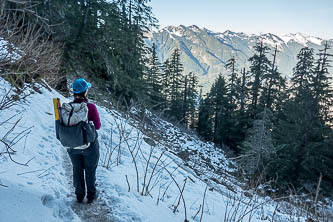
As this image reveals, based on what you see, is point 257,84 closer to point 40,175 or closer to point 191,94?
point 191,94

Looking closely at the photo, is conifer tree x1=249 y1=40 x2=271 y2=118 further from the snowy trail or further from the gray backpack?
the gray backpack

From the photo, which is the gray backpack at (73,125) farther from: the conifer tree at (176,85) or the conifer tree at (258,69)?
the conifer tree at (176,85)

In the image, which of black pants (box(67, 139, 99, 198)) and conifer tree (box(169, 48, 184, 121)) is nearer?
black pants (box(67, 139, 99, 198))

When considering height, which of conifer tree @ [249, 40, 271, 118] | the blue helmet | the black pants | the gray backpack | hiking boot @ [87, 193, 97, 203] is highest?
conifer tree @ [249, 40, 271, 118]

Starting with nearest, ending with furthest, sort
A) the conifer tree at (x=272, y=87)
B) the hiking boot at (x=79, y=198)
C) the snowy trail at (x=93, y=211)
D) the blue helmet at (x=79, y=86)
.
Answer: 1. the blue helmet at (x=79, y=86)
2. the snowy trail at (x=93, y=211)
3. the hiking boot at (x=79, y=198)
4. the conifer tree at (x=272, y=87)

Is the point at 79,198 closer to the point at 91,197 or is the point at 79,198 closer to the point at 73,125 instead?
the point at 91,197

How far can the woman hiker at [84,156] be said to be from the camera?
8.70ft

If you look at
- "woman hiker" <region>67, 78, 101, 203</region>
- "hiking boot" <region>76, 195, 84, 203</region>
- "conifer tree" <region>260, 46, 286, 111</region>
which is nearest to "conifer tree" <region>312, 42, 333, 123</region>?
"conifer tree" <region>260, 46, 286, 111</region>

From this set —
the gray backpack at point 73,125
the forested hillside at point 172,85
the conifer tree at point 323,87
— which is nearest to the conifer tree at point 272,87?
the forested hillside at point 172,85

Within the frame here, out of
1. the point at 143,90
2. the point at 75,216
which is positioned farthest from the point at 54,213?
the point at 143,90

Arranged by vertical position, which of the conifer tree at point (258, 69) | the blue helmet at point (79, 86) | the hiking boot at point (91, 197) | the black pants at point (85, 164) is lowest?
the hiking boot at point (91, 197)

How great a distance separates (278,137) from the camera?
18500 millimetres

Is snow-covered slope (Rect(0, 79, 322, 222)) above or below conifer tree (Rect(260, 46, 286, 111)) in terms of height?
below

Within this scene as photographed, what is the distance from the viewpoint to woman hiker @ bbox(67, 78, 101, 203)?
2.65 meters
